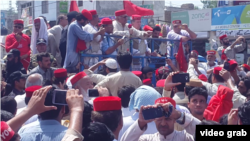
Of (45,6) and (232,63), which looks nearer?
(232,63)

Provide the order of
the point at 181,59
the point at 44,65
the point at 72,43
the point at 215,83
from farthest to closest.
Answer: the point at 181,59, the point at 72,43, the point at 44,65, the point at 215,83

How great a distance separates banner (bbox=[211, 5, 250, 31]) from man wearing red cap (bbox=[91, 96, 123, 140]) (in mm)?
17053

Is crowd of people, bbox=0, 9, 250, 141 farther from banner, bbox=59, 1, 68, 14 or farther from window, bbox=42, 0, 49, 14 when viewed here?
window, bbox=42, 0, 49, 14

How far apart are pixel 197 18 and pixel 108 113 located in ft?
62.4

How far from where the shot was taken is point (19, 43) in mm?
7363

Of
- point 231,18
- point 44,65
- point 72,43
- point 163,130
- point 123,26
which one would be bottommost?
point 163,130

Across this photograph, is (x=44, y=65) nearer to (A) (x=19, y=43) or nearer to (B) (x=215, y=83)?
(A) (x=19, y=43)

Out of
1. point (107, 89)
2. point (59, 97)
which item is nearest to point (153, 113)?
point (59, 97)

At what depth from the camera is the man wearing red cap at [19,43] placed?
23.9 feet

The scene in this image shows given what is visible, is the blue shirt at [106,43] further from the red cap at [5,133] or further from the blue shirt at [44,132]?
the red cap at [5,133]

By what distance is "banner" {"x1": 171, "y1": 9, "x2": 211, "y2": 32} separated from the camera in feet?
68.7

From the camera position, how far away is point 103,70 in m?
6.81

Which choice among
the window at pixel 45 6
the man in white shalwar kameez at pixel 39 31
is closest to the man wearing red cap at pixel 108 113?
the man in white shalwar kameez at pixel 39 31

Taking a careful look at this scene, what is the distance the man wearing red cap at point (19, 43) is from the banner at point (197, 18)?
1504cm
